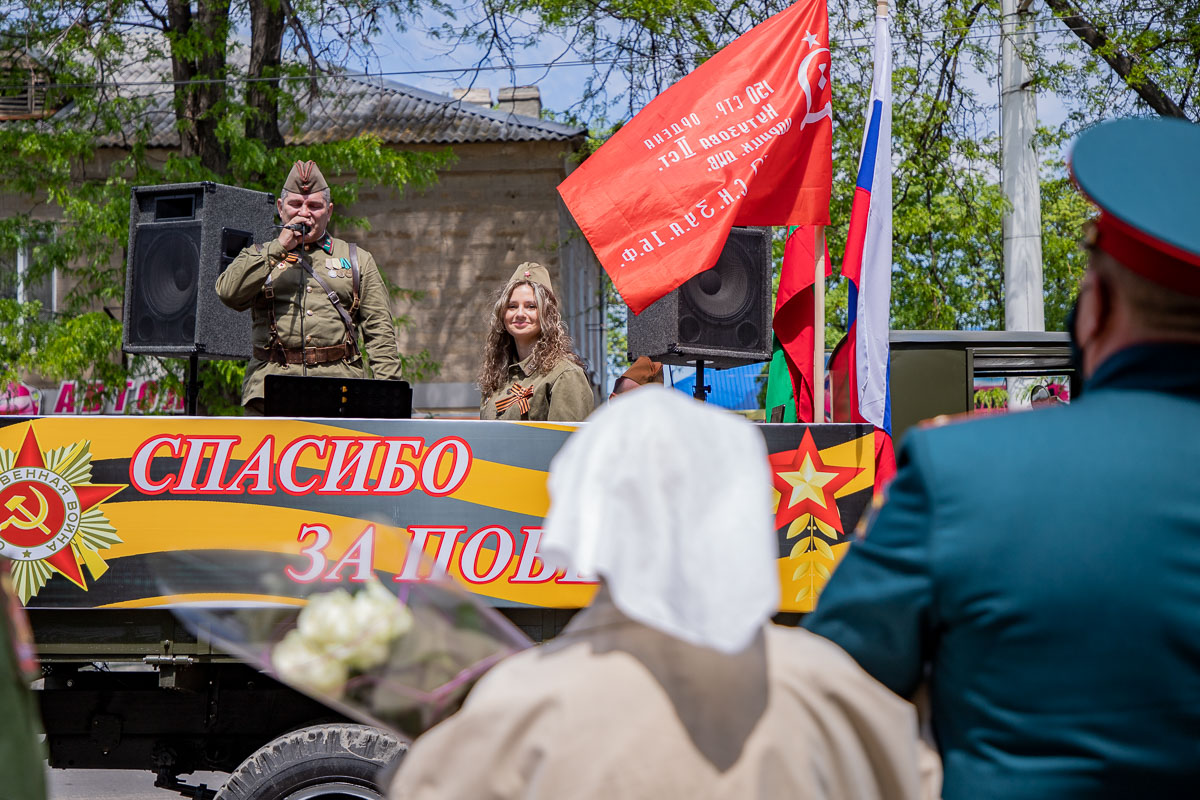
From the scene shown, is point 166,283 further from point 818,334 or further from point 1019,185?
point 1019,185

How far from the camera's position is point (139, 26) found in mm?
11844

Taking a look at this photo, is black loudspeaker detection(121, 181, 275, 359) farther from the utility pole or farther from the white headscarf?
the utility pole

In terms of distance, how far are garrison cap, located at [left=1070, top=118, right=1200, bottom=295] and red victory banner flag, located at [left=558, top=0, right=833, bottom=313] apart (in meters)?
3.43

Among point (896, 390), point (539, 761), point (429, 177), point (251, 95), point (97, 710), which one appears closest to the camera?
point (539, 761)

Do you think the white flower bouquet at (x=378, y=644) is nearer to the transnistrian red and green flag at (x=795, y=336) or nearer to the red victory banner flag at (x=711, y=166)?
the red victory banner flag at (x=711, y=166)

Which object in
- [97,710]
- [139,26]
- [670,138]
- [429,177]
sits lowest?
[97,710]

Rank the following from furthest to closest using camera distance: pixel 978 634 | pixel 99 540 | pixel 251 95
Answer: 1. pixel 251 95
2. pixel 99 540
3. pixel 978 634

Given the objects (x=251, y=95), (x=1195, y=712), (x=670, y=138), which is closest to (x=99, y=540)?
(x=670, y=138)

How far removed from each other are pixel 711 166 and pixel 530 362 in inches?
48.6

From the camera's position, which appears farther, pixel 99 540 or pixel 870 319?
pixel 870 319

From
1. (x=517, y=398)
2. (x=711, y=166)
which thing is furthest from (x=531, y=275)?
(x=711, y=166)

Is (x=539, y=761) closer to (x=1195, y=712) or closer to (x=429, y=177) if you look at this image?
(x=1195, y=712)

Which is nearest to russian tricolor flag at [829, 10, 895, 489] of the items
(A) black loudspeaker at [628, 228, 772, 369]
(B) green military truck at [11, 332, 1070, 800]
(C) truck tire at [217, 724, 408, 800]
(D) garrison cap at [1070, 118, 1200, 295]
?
(B) green military truck at [11, 332, 1070, 800]

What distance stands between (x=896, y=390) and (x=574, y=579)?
8.08 ft
